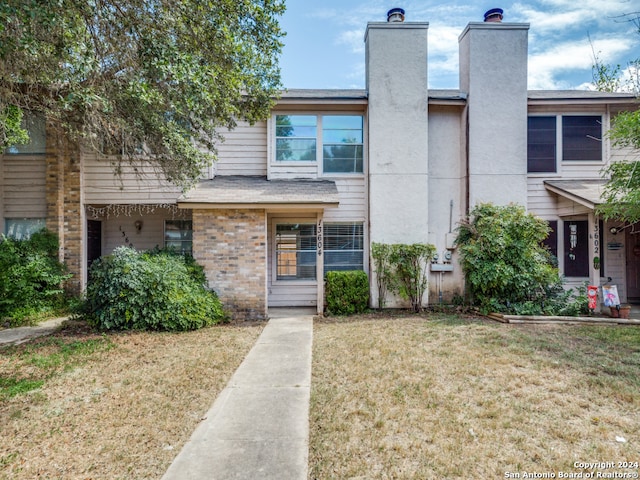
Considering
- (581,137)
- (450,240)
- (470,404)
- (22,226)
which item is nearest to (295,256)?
(450,240)

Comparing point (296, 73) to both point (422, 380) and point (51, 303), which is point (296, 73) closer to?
point (51, 303)

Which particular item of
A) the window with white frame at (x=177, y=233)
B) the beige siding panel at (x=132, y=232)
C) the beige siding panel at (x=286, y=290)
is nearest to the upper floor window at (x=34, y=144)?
the beige siding panel at (x=132, y=232)

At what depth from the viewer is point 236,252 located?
29.7ft

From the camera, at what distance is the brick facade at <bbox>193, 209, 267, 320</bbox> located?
356 inches

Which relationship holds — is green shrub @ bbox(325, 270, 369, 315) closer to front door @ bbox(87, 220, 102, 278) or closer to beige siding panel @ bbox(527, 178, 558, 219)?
beige siding panel @ bbox(527, 178, 558, 219)

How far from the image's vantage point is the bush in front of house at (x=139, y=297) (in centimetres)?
751

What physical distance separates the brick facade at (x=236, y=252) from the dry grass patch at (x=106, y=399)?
75.1 inches

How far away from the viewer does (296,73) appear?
40.3ft

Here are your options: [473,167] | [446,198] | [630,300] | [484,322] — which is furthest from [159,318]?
[630,300]

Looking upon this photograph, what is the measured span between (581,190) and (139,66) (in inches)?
438

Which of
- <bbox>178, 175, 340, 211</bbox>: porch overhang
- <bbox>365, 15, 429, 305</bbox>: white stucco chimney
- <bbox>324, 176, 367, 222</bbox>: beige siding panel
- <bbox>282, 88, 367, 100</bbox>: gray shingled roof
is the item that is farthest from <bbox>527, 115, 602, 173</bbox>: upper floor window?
<bbox>178, 175, 340, 211</bbox>: porch overhang

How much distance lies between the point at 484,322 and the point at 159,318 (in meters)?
7.41

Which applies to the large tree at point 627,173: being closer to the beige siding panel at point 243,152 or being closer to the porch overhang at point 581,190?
the porch overhang at point 581,190

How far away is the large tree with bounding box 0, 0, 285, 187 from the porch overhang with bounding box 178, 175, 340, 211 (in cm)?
81
